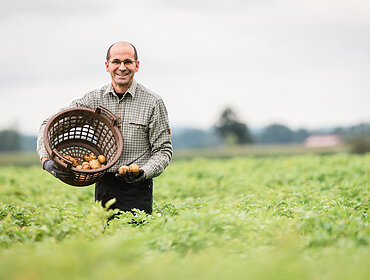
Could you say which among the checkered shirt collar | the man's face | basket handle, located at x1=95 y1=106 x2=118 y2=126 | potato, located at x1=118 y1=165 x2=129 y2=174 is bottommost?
potato, located at x1=118 y1=165 x2=129 y2=174

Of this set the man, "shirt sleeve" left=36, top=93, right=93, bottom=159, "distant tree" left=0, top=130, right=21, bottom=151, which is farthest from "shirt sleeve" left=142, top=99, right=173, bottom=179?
"distant tree" left=0, top=130, right=21, bottom=151

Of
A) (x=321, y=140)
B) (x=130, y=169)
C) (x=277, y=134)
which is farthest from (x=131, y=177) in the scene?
(x=277, y=134)

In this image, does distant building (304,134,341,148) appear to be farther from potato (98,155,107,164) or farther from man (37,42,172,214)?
potato (98,155,107,164)

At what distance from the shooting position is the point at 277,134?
214 feet

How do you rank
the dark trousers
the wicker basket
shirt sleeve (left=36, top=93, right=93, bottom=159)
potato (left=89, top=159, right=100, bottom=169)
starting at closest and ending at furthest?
the wicker basket, potato (left=89, top=159, right=100, bottom=169), shirt sleeve (left=36, top=93, right=93, bottom=159), the dark trousers

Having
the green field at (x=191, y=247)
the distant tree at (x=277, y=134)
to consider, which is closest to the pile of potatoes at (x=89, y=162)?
the green field at (x=191, y=247)

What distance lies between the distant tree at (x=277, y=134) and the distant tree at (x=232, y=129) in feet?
14.2

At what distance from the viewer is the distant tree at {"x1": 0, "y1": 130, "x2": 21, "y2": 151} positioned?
181 feet

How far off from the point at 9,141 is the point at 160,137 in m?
55.8

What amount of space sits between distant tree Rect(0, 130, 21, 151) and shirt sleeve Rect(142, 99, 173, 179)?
175 feet

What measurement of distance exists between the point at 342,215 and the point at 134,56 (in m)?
2.62

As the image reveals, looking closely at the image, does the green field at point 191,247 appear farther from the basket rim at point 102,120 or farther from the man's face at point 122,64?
the man's face at point 122,64

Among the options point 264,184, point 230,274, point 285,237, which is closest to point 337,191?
point 264,184

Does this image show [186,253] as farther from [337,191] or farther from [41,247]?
[337,191]
